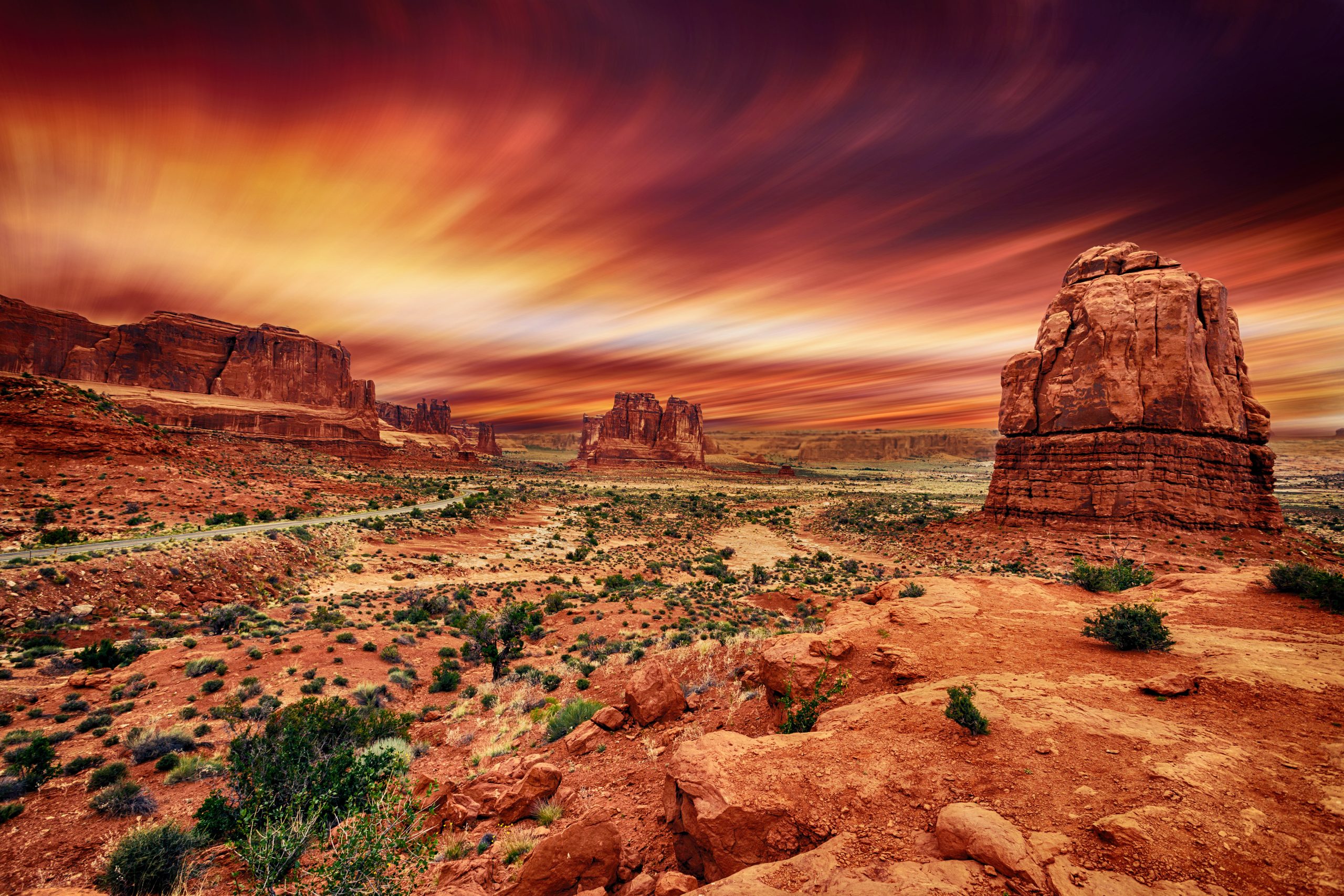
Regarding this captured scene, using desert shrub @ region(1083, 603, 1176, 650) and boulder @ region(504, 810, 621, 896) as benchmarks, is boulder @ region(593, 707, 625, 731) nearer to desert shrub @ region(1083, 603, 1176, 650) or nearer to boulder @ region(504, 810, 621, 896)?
boulder @ region(504, 810, 621, 896)

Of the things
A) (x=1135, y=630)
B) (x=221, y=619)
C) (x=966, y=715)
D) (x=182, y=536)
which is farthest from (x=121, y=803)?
(x=182, y=536)

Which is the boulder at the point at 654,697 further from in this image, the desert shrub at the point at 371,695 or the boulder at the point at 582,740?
the desert shrub at the point at 371,695

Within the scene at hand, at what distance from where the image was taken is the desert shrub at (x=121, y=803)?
25.4 feet

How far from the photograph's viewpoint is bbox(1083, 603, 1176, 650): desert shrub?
8250 mm

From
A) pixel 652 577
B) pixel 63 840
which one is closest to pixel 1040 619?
pixel 63 840

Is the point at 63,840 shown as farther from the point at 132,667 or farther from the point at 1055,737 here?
the point at 1055,737

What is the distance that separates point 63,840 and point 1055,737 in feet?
46.3

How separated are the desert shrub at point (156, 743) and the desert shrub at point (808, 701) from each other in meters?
12.3

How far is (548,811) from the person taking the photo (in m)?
6.82

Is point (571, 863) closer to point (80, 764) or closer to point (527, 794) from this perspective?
point (527, 794)

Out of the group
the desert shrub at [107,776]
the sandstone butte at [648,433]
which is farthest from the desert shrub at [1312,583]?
the sandstone butte at [648,433]

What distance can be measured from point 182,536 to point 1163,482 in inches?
2201

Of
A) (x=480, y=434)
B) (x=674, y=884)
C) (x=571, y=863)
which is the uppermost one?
(x=480, y=434)

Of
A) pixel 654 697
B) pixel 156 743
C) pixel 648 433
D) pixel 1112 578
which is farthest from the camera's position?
pixel 648 433
